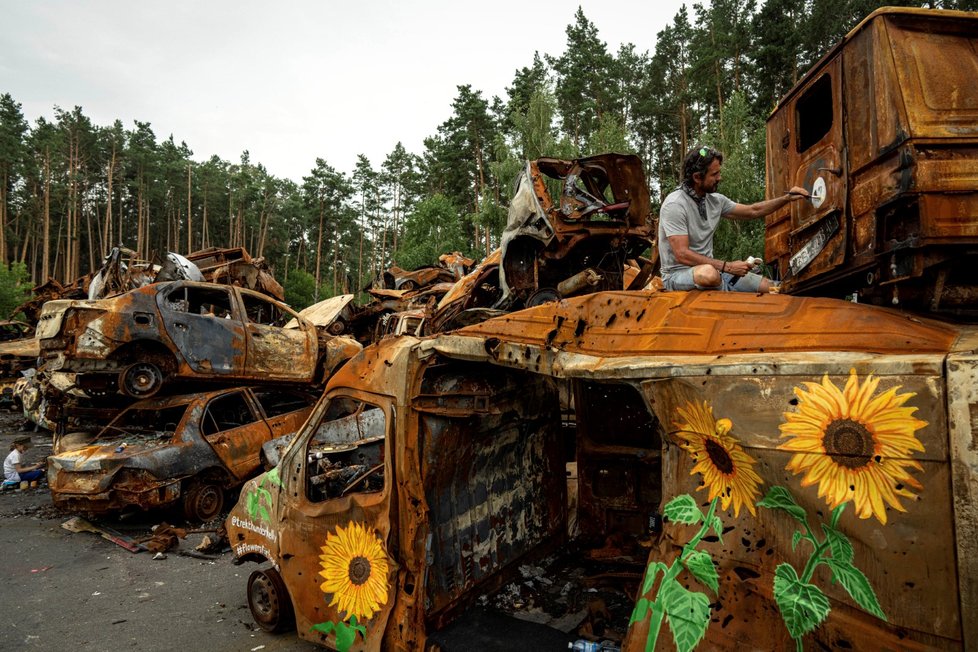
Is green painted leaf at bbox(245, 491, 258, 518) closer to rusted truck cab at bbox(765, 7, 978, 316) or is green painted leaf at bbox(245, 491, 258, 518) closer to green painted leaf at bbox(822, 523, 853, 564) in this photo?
green painted leaf at bbox(822, 523, 853, 564)

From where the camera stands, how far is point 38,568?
5809 mm

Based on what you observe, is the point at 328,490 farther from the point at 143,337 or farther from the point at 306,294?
the point at 306,294

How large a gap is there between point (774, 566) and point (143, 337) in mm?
8323

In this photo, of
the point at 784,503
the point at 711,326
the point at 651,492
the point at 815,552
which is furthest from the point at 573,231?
the point at 815,552

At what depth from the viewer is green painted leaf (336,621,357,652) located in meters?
3.36

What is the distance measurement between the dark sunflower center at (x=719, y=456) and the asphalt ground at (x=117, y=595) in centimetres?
346

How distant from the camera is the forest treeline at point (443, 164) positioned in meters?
21.5

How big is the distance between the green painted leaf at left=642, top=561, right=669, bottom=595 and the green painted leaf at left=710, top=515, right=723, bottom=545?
269 mm

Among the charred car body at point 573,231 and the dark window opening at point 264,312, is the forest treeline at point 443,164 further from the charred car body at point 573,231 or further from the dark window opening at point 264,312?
the charred car body at point 573,231

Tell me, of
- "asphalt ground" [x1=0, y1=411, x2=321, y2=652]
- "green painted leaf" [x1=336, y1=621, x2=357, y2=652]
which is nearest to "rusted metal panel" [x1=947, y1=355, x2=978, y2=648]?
"green painted leaf" [x1=336, y1=621, x2=357, y2=652]

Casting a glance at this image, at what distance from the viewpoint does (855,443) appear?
1.74 meters

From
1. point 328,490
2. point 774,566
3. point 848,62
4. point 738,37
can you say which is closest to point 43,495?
point 328,490

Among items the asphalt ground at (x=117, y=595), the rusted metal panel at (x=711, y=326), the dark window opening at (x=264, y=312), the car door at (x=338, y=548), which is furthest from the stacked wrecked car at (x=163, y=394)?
the rusted metal panel at (x=711, y=326)

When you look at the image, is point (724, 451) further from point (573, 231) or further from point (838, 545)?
point (573, 231)
